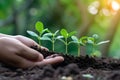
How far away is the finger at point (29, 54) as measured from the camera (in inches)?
56.1

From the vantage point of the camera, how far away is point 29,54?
143cm

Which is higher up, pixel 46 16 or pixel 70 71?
pixel 46 16

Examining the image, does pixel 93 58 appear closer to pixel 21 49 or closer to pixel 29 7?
pixel 21 49

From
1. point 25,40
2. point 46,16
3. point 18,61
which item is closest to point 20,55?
point 18,61

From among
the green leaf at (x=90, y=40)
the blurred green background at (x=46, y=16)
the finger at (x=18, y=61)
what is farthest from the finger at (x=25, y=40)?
the blurred green background at (x=46, y=16)

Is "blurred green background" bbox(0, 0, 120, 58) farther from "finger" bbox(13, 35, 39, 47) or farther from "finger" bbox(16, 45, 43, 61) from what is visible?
"finger" bbox(16, 45, 43, 61)

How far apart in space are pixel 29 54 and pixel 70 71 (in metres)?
0.29

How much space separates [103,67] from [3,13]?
549cm

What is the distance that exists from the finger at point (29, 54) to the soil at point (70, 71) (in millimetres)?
44

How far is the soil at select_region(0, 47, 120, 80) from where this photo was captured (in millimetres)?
1174

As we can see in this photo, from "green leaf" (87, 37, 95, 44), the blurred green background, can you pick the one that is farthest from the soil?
the blurred green background

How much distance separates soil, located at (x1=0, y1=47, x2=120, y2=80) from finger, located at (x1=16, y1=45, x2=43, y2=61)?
4 centimetres

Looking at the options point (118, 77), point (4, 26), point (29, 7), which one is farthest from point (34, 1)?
point (118, 77)

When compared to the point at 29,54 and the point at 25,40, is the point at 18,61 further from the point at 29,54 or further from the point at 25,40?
the point at 25,40
